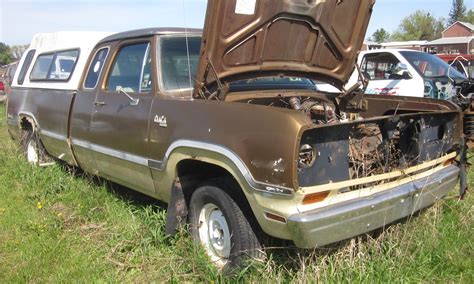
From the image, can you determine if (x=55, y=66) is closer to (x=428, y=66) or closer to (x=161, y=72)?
(x=161, y=72)

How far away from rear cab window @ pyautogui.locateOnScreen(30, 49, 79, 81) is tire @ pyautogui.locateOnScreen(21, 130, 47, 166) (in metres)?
0.81

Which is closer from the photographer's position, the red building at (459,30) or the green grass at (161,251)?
the green grass at (161,251)

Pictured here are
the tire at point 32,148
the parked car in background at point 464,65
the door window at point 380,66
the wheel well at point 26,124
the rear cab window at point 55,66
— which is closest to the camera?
the rear cab window at point 55,66

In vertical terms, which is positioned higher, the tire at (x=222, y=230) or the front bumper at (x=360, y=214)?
the front bumper at (x=360, y=214)

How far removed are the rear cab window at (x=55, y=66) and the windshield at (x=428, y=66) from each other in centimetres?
652

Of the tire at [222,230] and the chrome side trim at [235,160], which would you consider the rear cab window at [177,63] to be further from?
the tire at [222,230]

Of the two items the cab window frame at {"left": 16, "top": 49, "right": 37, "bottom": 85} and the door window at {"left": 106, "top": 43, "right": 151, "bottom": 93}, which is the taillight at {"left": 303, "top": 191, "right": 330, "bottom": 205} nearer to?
the door window at {"left": 106, "top": 43, "right": 151, "bottom": 93}

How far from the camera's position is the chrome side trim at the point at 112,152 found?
4211 mm

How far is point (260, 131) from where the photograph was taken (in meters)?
3.05

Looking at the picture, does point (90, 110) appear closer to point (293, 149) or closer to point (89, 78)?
point (89, 78)

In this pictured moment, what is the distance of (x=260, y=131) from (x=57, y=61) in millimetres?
4329

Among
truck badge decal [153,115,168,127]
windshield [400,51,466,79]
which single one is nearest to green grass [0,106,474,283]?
truck badge decal [153,115,168,127]

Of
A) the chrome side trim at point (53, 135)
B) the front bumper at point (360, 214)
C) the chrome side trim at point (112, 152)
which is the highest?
the front bumper at point (360, 214)

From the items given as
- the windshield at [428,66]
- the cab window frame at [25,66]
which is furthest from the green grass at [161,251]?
the windshield at [428,66]
